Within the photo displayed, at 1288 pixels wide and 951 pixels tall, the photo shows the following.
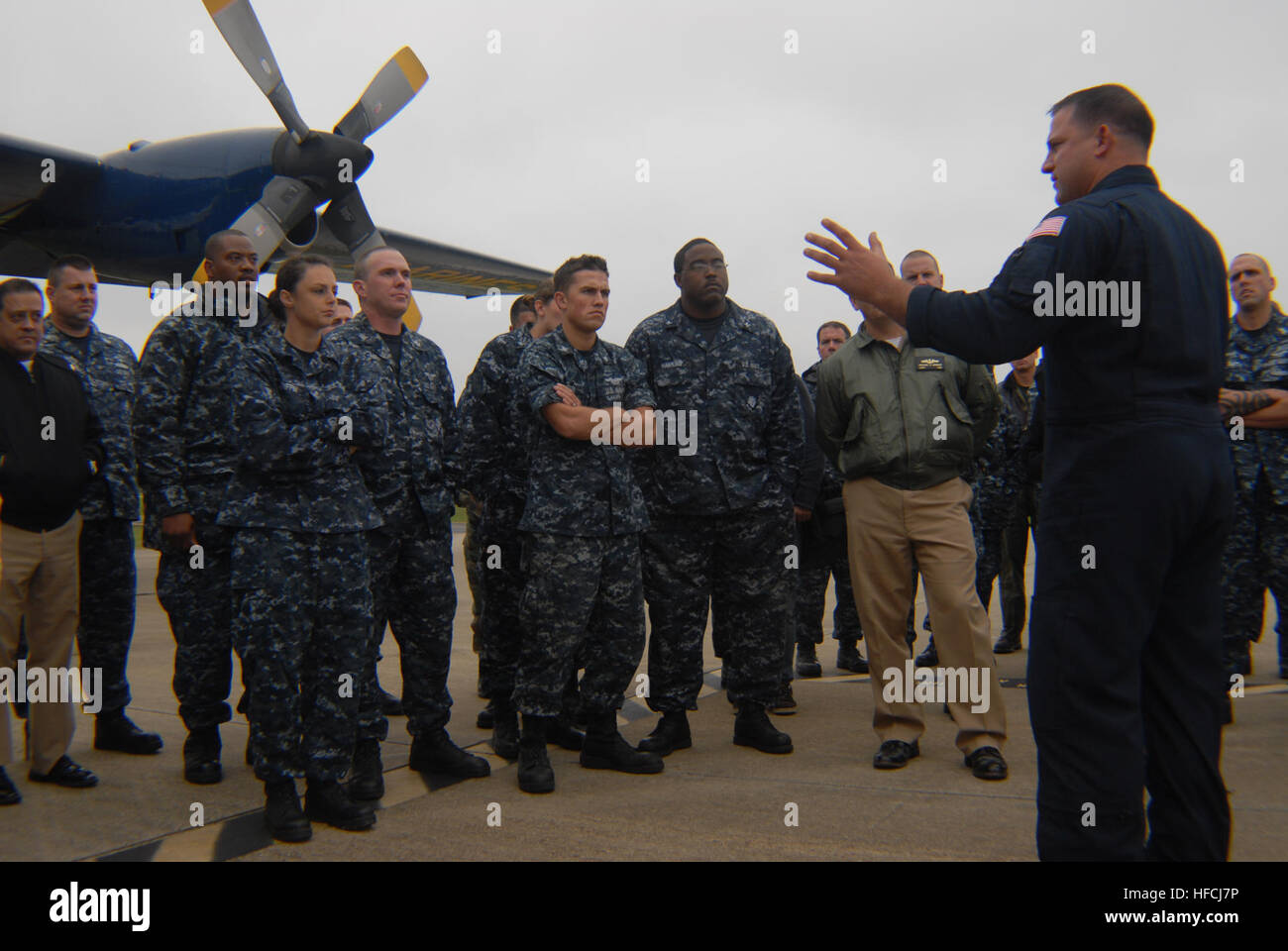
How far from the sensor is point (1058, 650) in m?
1.98

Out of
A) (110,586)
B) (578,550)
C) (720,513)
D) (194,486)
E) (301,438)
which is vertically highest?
(301,438)

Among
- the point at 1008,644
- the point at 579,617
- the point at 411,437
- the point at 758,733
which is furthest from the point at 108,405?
the point at 1008,644

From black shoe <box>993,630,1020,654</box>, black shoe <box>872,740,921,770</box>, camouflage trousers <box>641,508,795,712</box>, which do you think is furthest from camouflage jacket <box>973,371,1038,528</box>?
black shoe <box>872,740,921,770</box>

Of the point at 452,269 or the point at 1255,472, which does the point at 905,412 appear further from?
the point at 452,269

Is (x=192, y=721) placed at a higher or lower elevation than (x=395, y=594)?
lower

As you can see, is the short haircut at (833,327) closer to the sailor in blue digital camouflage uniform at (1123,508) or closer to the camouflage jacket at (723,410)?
the camouflage jacket at (723,410)

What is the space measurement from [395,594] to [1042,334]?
258cm

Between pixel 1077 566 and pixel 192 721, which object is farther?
pixel 192 721

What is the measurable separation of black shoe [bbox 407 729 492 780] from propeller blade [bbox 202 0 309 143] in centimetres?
723

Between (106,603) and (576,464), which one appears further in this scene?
(106,603)

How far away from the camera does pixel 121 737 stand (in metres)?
3.92

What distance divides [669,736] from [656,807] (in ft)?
2.66
